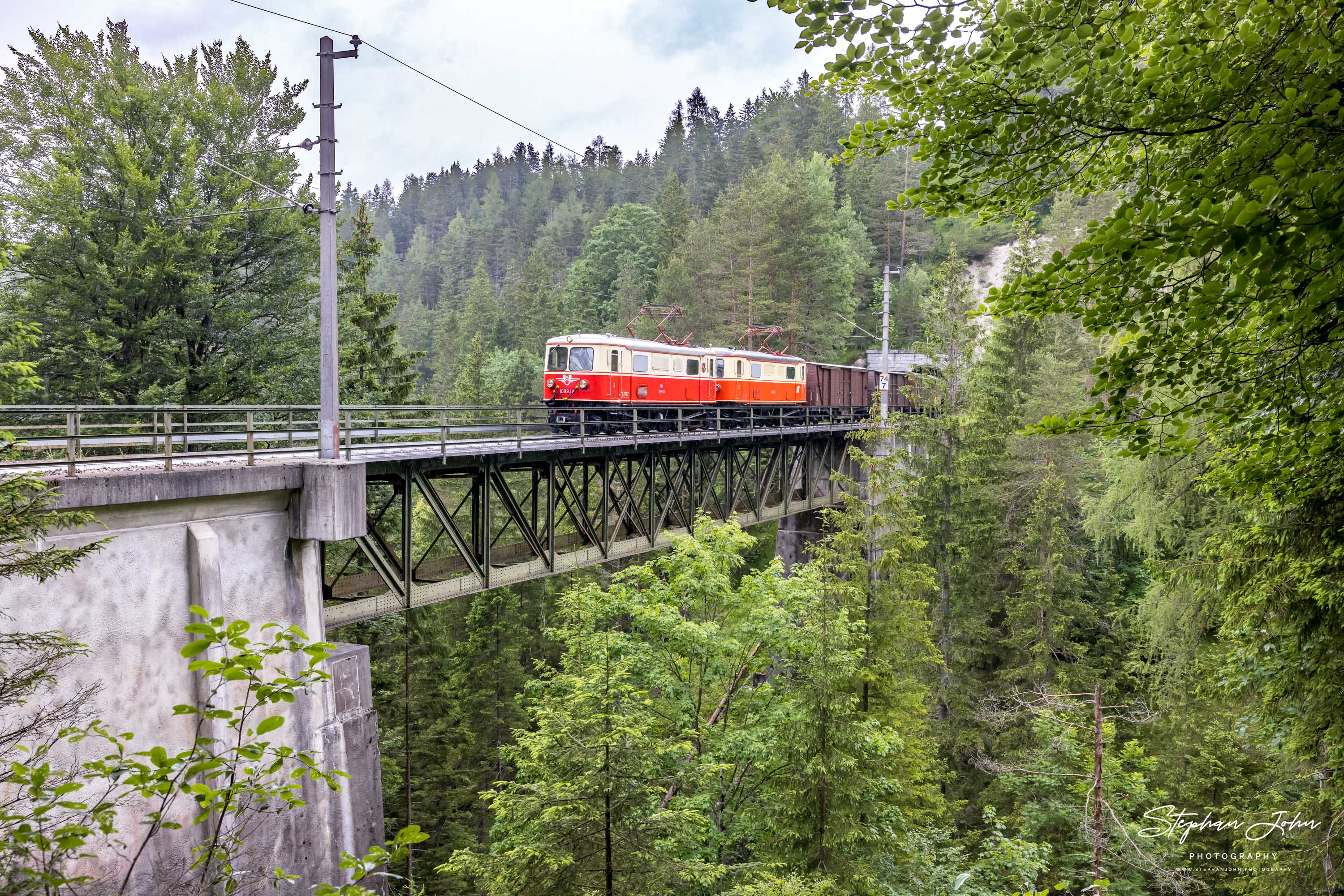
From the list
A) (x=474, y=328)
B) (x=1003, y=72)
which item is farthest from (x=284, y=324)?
(x=474, y=328)

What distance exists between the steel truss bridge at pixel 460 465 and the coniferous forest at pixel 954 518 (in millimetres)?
1482

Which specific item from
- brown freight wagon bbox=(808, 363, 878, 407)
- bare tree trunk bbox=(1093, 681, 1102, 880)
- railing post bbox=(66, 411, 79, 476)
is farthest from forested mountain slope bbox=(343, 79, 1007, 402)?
bare tree trunk bbox=(1093, 681, 1102, 880)

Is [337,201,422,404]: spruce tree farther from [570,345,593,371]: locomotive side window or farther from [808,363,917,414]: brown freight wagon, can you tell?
[808,363,917,414]: brown freight wagon

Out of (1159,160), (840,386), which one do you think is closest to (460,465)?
(1159,160)

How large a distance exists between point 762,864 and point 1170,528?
9.64 meters

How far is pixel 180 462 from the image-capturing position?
10961 mm

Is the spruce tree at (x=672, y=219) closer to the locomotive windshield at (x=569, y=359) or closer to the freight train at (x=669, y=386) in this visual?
the freight train at (x=669, y=386)

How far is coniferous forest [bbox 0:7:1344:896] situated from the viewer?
3.98 meters

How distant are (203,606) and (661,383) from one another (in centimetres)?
1912

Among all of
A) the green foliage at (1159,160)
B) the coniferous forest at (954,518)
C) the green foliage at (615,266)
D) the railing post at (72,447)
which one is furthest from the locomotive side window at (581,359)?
the green foliage at (615,266)

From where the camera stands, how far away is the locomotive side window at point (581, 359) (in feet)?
76.4

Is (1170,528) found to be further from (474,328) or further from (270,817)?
(474,328)

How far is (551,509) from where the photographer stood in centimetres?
1520

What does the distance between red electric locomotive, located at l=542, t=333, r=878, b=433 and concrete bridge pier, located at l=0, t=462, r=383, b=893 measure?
6.76m
